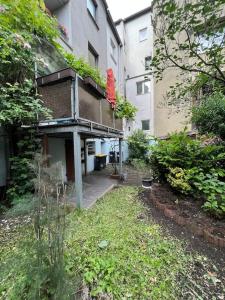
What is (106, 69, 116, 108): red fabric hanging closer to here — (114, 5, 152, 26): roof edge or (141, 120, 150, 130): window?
(141, 120, 150, 130): window

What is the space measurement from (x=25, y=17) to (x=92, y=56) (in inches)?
269

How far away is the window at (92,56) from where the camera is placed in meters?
10.1

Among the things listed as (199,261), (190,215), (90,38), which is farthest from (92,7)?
(199,261)

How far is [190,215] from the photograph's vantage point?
12.0ft

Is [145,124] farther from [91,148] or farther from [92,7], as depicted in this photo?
[92,7]

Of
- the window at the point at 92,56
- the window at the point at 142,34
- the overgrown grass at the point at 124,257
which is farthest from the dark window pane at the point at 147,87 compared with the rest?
the overgrown grass at the point at 124,257

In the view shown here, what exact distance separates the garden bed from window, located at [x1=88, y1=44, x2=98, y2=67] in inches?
349

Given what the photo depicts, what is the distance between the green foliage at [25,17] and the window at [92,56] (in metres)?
5.29

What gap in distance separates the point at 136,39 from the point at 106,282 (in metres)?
18.6

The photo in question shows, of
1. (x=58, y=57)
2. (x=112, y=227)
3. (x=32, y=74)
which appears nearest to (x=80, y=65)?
(x=58, y=57)

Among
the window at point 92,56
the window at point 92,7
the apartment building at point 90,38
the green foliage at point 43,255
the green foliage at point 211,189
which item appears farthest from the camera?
the window at point 92,56

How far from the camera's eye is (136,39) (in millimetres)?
15984

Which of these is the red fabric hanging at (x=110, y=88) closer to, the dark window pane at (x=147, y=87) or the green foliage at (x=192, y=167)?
the green foliage at (x=192, y=167)

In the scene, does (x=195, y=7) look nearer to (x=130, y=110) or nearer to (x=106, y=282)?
(x=106, y=282)
